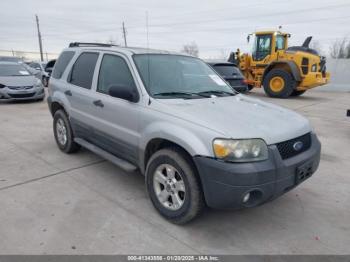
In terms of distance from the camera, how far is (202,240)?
2902mm

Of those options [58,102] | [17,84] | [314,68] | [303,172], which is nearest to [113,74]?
[58,102]

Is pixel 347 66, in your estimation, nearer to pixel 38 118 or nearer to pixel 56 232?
pixel 38 118

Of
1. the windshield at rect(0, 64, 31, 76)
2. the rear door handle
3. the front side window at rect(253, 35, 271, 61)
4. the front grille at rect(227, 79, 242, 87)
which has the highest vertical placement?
the front side window at rect(253, 35, 271, 61)

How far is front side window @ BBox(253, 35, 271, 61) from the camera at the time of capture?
46.4 feet

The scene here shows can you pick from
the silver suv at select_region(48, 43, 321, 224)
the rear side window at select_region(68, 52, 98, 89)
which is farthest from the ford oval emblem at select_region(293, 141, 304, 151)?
the rear side window at select_region(68, 52, 98, 89)

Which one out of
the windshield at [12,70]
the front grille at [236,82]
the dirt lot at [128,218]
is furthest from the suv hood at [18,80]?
the front grille at [236,82]

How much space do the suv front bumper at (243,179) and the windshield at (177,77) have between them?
3.85 feet

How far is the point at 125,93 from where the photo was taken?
11.0ft

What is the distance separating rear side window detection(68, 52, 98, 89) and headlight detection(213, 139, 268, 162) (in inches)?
97.6

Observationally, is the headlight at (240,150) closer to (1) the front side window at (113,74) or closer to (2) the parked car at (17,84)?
Result: (1) the front side window at (113,74)

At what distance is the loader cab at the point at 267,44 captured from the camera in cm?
1396

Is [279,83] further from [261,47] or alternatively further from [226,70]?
[226,70]

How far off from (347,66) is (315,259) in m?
20.5

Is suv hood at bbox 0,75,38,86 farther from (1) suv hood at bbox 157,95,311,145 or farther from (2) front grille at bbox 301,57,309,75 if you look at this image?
(2) front grille at bbox 301,57,309,75
